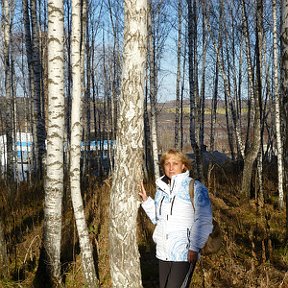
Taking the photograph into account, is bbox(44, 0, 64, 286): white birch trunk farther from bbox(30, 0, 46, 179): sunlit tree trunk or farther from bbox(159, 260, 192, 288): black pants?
bbox(159, 260, 192, 288): black pants

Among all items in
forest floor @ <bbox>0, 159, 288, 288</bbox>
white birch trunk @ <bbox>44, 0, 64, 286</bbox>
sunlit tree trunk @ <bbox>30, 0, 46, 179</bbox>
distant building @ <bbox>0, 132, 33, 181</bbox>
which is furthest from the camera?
distant building @ <bbox>0, 132, 33, 181</bbox>

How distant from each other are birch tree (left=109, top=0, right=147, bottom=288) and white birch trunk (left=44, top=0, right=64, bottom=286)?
1418 millimetres

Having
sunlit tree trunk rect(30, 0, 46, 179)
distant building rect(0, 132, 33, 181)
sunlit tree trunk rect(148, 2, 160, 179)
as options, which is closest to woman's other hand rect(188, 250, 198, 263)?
sunlit tree trunk rect(30, 0, 46, 179)

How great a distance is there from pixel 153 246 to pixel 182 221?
9.75 feet

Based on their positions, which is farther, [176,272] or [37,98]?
[37,98]

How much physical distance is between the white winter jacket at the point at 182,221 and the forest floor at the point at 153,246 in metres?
1.35

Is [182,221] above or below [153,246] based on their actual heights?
above

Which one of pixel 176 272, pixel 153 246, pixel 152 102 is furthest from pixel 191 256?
pixel 152 102

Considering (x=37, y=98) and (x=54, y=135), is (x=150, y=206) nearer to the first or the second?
(x=54, y=135)

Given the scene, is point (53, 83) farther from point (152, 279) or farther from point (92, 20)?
point (92, 20)

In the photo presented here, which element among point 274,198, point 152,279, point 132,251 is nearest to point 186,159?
point 132,251

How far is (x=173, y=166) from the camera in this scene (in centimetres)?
306

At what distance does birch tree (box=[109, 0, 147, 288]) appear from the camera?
2.80 meters

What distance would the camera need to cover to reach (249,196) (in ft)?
28.1
